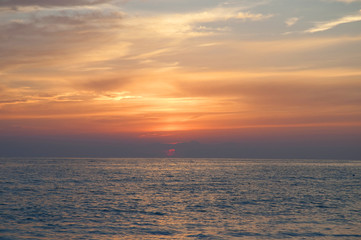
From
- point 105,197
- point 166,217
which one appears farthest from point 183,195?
point 166,217

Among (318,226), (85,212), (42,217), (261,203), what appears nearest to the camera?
(318,226)

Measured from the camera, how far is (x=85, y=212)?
41531 mm

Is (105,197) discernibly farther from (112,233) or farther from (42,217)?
(112,233)

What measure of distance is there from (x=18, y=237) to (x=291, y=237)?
22.8 meters

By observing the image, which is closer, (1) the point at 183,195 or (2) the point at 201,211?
(2) the point at 201,211

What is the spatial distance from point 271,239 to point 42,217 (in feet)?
78.5

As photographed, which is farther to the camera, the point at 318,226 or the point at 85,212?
the point at 85,212

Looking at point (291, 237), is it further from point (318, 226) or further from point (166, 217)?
point (166, 217)

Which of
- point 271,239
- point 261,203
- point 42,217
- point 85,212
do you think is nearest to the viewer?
point 271,239

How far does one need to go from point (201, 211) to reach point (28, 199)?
26.5 meters

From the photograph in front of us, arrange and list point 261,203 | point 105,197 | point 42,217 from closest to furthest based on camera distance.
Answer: point 42,217
point 261,203
point 105,197

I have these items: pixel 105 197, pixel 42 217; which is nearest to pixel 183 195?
pixel 105 197

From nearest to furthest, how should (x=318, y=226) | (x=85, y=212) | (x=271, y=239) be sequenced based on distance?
1. (x=271, y=239)
2. (x=318, y=226)
3. (x=85, y=212)

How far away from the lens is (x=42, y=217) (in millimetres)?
38281
